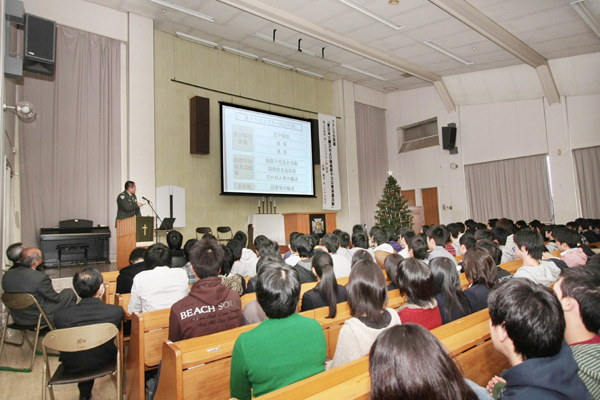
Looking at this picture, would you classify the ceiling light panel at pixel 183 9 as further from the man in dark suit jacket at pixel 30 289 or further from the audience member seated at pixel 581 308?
the audience member seated at pixel 581 308

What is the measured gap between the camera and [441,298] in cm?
222

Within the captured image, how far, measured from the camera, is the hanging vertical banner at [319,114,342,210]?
1020 cm

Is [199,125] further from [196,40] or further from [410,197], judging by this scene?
[410,197]

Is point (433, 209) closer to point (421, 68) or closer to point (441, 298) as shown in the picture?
point (421, 68)

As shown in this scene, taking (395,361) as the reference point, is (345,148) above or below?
above

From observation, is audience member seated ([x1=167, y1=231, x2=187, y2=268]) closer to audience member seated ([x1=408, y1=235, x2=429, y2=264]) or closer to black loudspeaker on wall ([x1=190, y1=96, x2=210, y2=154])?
audience member seated ([x1=408, y1=235, x2=429, y2=264])

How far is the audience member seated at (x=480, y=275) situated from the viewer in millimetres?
2232

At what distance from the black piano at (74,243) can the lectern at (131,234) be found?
57.5 inches

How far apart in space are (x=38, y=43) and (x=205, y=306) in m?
4.58

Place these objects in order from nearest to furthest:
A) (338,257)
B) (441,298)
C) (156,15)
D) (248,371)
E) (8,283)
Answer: (248,371) → (441,298) → (8,283) → (338,257) → (156,15)

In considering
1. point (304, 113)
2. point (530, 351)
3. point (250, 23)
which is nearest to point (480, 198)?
point (304, 113)

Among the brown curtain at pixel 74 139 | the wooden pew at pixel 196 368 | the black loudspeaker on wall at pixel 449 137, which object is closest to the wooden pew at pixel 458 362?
the wooden pew at pixel 196 368

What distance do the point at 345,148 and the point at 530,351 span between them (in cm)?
1003

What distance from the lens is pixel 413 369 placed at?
0.75 m
